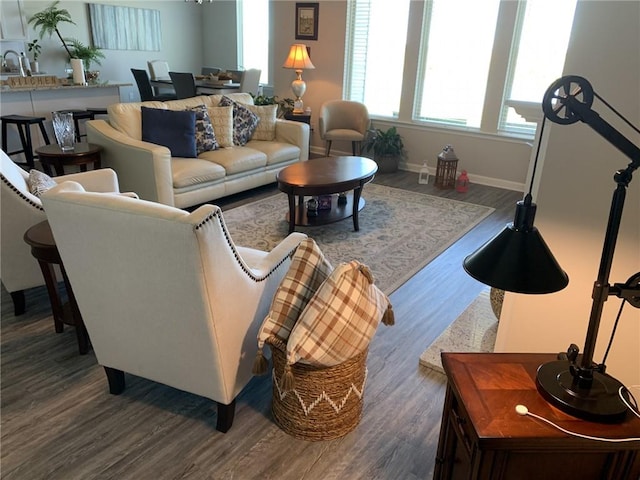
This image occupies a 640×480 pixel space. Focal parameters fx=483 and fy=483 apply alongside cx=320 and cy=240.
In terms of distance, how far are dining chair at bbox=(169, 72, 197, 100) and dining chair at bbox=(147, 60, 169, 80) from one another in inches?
59.4

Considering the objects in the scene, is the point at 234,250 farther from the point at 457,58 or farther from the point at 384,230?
the point at 457,58

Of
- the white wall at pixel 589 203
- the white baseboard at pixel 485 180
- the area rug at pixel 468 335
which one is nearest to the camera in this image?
the white wall at pixel 589 203

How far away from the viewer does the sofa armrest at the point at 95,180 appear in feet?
9.93

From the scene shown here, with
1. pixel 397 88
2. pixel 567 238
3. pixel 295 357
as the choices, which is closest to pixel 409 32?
pixel 397 88

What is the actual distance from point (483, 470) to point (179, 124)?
396cm

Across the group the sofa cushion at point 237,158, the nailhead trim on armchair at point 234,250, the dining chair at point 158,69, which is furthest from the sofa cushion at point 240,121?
the dining chair at point 158,69

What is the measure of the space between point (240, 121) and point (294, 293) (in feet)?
11.8

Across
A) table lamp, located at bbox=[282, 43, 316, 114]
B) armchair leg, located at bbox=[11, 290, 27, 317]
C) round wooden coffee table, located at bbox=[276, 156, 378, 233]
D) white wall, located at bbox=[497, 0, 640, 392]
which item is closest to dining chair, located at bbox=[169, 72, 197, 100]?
table lamp, located at bbox=[282, 43, 316, 114]

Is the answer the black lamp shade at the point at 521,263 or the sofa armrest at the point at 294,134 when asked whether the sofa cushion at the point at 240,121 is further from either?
the black lamp shade at the point at 521,263

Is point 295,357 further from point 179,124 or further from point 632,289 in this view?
point 179,124

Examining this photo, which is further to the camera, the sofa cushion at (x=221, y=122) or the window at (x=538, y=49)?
the window at (x=538, y=49)

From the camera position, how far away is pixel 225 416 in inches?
77.5

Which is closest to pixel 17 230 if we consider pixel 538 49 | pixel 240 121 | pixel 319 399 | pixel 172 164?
pixel 172 164

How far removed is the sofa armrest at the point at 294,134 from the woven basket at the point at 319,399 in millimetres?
3744
